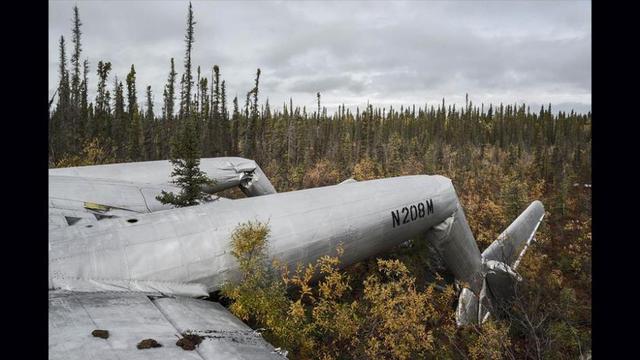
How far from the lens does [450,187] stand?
10.4m

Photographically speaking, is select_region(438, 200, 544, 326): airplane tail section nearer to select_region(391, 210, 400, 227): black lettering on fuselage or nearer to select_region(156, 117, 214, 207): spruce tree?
select_region(391, 210, 400, 227): black lettering on fuselage

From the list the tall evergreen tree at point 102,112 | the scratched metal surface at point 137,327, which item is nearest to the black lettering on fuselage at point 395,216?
the scratched metal surface at point 137,327

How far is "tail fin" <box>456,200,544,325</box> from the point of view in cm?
1026

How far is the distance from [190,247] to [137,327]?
6.52 ft

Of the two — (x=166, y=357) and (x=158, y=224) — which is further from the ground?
(x=158, y=224)

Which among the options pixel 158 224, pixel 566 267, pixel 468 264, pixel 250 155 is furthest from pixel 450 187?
pixel 250 155

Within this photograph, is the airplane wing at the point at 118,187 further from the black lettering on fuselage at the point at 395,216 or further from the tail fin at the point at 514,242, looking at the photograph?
the tail fin at the point at 514,242

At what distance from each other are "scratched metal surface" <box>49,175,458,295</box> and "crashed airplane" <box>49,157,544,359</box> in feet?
0.05

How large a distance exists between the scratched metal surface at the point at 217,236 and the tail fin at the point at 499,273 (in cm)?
272

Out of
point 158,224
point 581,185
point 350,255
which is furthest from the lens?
Answer: point 581,185
